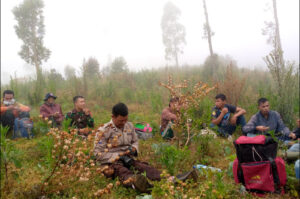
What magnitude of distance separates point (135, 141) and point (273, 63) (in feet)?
12.7

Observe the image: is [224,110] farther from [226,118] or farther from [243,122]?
[243,122]

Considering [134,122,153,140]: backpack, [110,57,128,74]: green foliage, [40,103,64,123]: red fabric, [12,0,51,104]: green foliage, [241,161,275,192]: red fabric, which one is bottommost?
[241,161,275,192]: red fabric

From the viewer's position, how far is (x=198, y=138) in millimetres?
3697

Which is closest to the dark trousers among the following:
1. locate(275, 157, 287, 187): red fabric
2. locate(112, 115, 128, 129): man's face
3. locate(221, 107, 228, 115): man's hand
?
locate(112, 115, 128, 129): man's face

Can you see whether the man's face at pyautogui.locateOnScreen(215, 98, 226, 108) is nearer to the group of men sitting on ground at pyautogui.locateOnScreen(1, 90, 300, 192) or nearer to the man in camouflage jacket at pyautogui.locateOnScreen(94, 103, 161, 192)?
the group of men sitting on ground at pyautogui.locateOnScreen(1, 90, 300, 192)

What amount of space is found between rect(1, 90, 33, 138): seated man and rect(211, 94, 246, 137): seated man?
13.5 ft

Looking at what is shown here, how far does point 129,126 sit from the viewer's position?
3.52 m

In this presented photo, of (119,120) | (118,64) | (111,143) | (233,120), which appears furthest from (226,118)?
(118,64)

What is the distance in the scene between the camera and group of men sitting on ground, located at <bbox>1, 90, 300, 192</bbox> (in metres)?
2.87

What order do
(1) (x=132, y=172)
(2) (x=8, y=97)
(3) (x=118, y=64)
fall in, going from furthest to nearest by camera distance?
1. (3) (x=118, y=64)
2. (2) (x=8, y=97)
3. (1) (x=132, y=172)

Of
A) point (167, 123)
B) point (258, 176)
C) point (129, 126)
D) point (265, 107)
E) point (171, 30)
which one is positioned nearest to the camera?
point (258, 176)

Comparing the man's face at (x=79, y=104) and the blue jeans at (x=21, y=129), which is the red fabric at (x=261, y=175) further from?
the blue jeans at (x=21, y=129)

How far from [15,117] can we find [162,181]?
4200 mm

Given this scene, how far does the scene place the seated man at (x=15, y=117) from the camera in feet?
15.8
